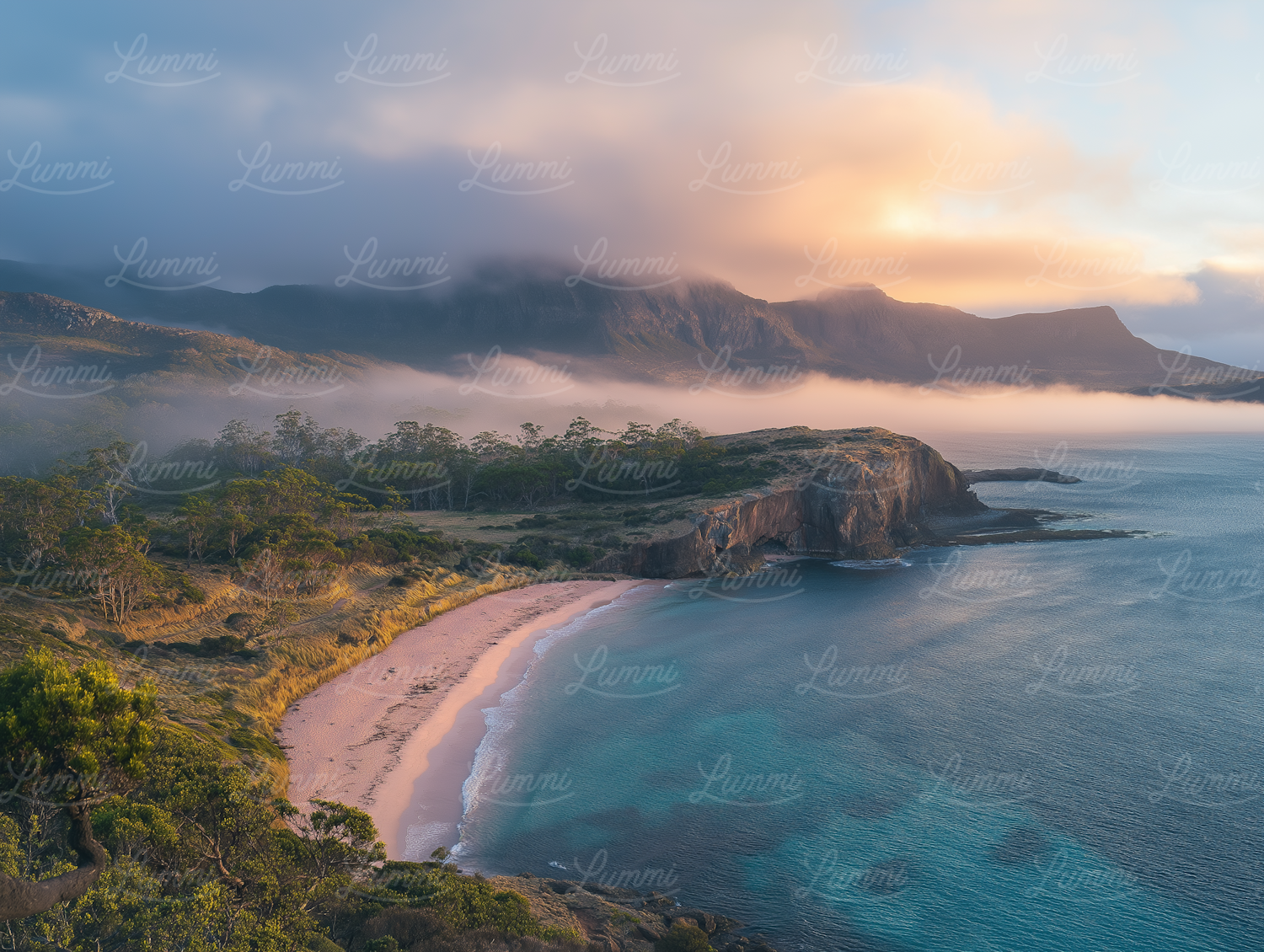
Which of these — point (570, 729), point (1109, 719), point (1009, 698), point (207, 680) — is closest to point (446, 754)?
point (570, 729)

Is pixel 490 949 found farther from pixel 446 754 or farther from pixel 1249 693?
pixel 1249 693

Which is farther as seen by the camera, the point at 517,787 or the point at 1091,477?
the point at 1091,477

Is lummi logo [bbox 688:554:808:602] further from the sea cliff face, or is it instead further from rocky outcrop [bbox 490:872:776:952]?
rocky outcrop [bbox 490:872:776:952]

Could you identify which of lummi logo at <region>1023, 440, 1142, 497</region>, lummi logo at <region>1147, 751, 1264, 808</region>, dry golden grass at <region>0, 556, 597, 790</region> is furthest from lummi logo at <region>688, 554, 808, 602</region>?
lummi logo at <region>1023, 440, 1142, 497</region>

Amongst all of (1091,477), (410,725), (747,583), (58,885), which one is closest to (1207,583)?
(747,583)

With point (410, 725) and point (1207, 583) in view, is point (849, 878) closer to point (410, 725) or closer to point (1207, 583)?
point (410, 725)

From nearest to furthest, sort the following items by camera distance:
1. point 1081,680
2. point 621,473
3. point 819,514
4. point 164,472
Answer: point 1081,680 → point 819,514 → point 621,473 → point 164,472
